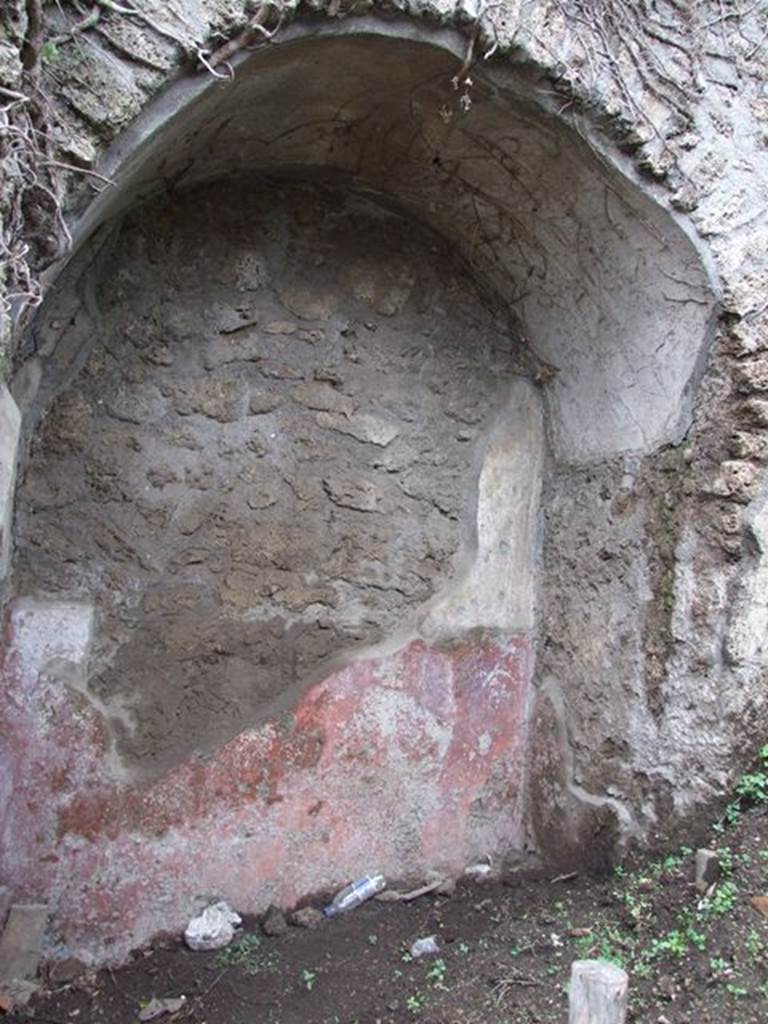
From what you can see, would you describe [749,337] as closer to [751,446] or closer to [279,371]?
[751,446]

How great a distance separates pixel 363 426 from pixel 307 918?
139cm

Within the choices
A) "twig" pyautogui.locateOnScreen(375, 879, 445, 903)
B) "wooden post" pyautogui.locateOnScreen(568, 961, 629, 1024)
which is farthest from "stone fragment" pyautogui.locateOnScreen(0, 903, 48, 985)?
"wooden post" pyautogui.locateOnScreen(568, 961, 629, 1024)

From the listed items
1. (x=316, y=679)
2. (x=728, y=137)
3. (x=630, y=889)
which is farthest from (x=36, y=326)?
(x=630, y=889)

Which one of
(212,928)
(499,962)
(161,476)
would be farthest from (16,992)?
(161,476)

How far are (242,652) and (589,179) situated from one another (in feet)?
5.12

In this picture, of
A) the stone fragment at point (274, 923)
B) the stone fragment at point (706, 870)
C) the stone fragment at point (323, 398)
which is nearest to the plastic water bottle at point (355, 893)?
the stone fragment at point (274, 923)

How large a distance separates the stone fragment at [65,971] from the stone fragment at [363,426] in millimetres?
1546

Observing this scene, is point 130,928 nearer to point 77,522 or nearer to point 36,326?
point 77,522

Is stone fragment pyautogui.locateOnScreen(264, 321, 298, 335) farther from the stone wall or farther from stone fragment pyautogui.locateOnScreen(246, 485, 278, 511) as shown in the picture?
stone fragment pyautogui.locateOnScreen(246, 485, 278, 511)

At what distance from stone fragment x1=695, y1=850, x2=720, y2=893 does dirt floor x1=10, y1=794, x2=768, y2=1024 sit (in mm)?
18

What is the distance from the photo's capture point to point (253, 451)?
2576 millimetres

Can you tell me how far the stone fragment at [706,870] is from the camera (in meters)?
2.06

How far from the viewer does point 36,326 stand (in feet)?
7.45

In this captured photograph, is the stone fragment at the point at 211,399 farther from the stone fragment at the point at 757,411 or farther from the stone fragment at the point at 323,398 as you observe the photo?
the stone fragment at the point at 757,411
